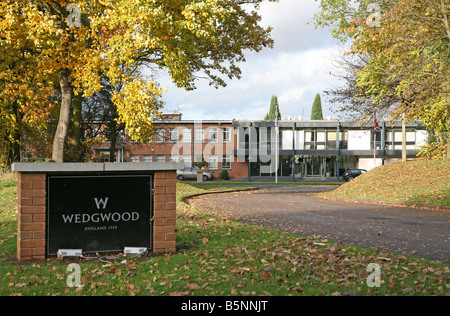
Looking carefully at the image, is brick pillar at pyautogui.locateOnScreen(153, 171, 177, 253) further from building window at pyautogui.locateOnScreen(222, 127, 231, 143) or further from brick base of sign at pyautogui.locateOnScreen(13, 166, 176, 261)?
building window at pyautogui.locateOnScreen(222, 127, 231, 143)

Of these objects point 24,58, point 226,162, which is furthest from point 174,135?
point 24,58

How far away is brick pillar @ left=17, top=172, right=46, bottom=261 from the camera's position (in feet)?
19.0

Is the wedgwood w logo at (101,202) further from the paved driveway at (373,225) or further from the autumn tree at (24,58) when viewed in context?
the autumn tree at (24,58)

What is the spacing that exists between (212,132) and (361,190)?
36.1 metres

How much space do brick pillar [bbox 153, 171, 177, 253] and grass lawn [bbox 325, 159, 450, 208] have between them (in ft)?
37.9

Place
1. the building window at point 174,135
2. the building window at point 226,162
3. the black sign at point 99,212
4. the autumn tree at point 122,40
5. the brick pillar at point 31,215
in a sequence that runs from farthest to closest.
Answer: the building window at point 226,162 → the building window at point 174,135 → the autumn tree at point 122,40 → the black sign at point 99,212 → the brick pillar at point 31,215

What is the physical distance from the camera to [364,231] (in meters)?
9.35

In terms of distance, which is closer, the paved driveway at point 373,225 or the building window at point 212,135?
the paved driveway at point 373,225

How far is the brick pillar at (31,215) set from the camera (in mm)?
5789

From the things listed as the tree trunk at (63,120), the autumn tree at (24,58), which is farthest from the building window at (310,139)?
the tree trunk at (63,120)

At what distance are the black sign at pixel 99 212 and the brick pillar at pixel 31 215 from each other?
11 cm

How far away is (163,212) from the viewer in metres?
6.40

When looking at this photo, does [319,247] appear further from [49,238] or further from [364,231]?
[49,238]

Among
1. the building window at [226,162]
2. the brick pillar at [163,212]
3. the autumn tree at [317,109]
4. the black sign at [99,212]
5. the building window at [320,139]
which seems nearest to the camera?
the black sign at [99,212]
